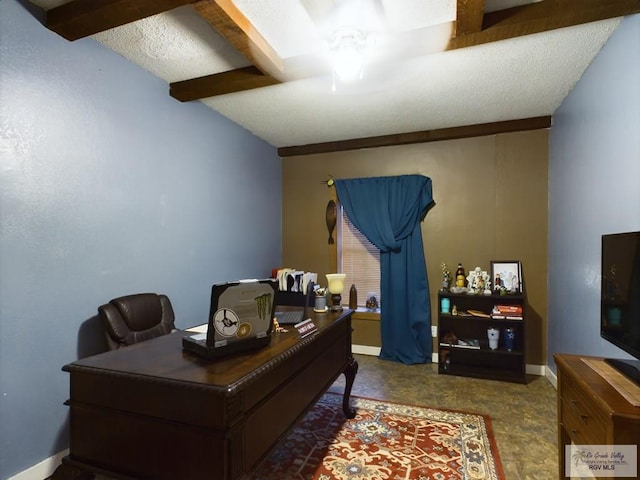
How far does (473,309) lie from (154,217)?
3.33 meters

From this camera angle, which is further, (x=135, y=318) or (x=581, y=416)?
(x=135, y=318)

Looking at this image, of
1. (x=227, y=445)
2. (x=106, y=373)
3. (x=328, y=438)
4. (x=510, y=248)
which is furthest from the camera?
(x=510, y=248)

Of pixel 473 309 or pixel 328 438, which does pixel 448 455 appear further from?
pixel 473 309

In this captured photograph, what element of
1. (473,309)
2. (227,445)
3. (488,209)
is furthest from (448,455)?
(488,209)

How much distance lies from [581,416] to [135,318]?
8.06 ft

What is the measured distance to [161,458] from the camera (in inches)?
47.3

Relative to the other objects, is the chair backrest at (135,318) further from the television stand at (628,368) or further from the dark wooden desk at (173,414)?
the television stand at (628,368)

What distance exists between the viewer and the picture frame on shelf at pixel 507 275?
3545 mm

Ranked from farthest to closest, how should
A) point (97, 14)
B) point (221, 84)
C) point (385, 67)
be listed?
point (221, 84) → point (385, 67) → point (97, 14)

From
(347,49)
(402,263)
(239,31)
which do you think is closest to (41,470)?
(239,31)

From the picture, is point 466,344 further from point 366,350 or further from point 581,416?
point 581,416

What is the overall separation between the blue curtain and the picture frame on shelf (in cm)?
73

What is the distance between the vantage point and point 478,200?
152 inches

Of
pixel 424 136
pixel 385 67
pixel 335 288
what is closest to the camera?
pixel 335 288
